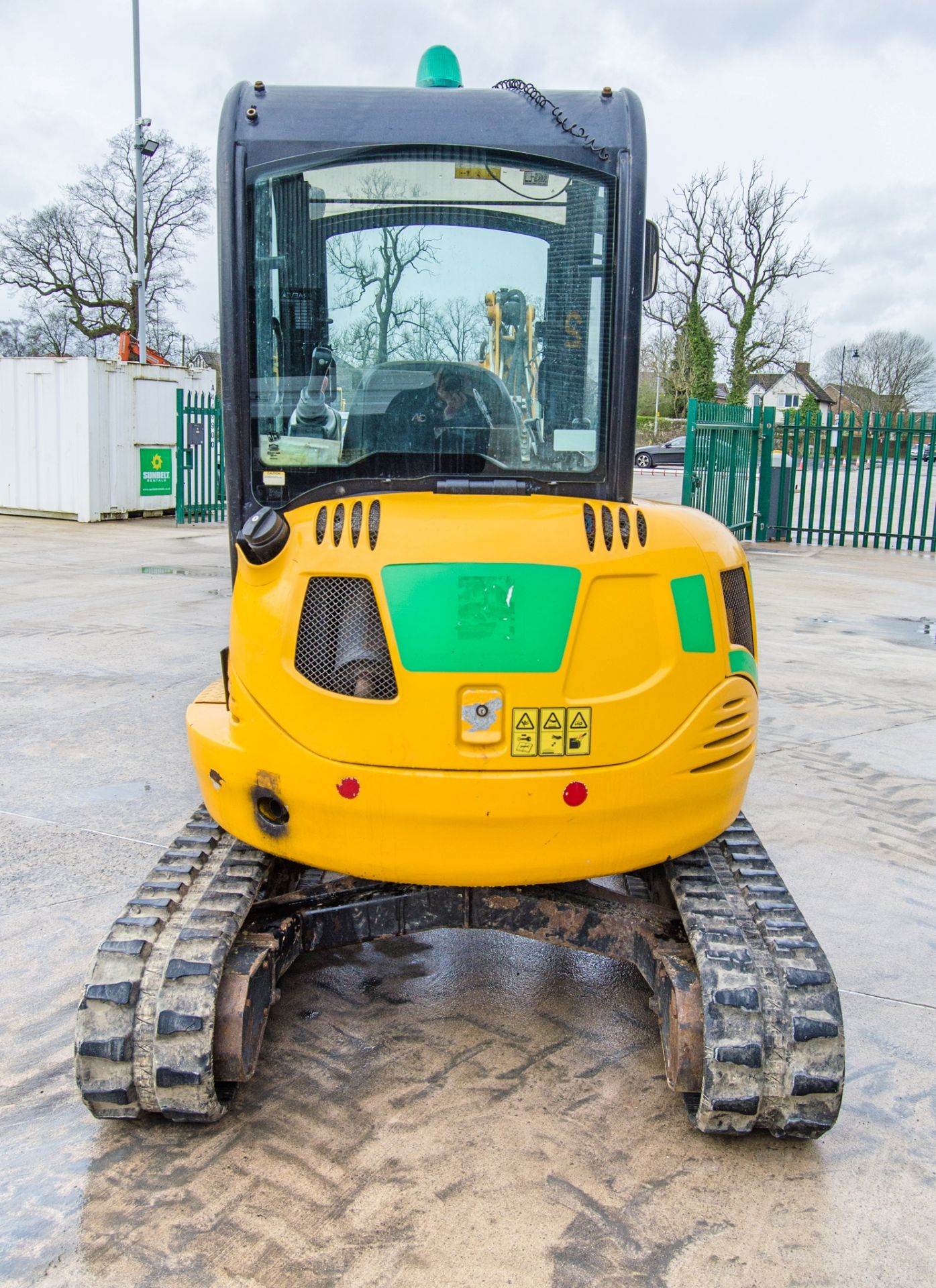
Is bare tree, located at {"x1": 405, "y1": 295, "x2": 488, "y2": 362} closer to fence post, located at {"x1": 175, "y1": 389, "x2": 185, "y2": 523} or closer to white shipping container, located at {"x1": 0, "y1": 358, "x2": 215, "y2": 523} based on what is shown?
fence post, located at {"x1": 175, "y1": 389, "x2": 185, "y2": 523}

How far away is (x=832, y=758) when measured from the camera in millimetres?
6543

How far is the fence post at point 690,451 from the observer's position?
576 inches

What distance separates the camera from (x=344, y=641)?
9.89ft

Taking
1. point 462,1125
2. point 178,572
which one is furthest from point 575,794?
point 178,572

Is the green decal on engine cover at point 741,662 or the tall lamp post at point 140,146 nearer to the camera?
the green decal on engine cover at point 741,662

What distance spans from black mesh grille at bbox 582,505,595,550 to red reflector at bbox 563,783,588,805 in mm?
611

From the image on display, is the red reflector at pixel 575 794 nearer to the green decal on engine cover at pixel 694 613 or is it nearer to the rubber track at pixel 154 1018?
the green decal on engine cover at pixel 694 613

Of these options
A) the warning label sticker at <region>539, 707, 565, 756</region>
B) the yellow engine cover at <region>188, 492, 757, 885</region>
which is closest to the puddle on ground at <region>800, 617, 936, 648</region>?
the yellow engine cover at <region>188, 492, 757, 885</region>

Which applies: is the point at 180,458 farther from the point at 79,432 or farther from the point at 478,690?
the point at 478,690

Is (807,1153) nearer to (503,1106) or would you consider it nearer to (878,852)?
(503,1106)

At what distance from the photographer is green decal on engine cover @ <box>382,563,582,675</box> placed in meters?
2.91

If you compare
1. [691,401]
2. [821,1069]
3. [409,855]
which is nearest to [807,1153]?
[821,1069]

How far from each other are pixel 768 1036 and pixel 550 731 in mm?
953

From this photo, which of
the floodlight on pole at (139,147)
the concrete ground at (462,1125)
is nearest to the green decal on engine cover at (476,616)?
the concrete ground at (462,1125)
